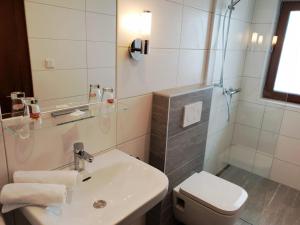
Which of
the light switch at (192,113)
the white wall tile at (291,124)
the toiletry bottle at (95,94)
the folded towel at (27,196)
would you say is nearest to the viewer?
the folded towel at (27,196)

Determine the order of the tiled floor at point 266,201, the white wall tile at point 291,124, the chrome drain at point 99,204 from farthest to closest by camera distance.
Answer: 1. the white wall tile at point 291,124
2. the tiled floor at point 266,201
3. the chrome drain at point 99,204

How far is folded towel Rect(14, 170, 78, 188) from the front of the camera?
98 cm

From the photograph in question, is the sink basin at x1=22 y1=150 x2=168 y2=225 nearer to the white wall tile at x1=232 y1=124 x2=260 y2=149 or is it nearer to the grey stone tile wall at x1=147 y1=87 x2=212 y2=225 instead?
the grey stone tile wall at x1=147 y1=87 x2=212 y2=225

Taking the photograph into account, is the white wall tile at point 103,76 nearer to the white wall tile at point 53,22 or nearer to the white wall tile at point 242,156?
the white wall tile at point 53,22

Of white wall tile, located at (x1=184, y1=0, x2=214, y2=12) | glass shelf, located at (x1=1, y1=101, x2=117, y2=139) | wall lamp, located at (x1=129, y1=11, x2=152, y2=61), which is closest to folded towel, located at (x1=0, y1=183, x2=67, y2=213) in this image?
glass shelf, located at (x1=1, y1=101, x2=117, y2=139)

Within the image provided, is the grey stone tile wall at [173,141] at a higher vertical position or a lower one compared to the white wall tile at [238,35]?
lower

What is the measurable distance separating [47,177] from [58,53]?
0.55m

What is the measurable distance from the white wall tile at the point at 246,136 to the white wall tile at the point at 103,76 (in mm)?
1967

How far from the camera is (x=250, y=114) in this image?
271cm

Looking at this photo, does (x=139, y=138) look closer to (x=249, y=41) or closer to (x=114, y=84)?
(x=114, y=84)

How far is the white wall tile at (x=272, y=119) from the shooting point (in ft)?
8.38

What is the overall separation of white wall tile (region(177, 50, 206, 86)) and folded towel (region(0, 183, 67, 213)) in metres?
1.21

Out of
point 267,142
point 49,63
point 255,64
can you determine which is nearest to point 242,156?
point 267,142

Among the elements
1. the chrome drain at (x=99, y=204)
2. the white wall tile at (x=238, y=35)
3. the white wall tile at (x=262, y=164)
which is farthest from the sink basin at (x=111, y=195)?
the white wall tile at (x=262, y=164)
